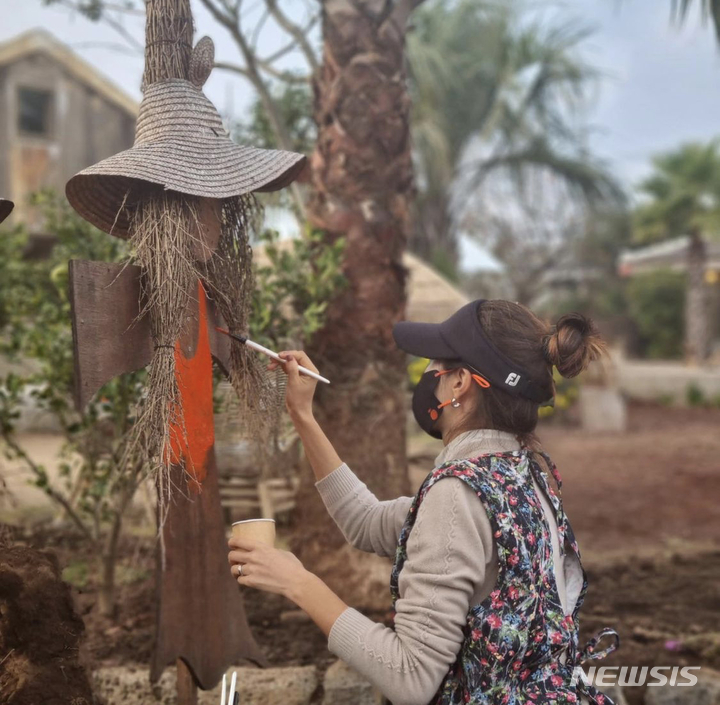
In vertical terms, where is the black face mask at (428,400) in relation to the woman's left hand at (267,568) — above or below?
above

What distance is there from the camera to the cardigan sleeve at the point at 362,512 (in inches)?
90.0

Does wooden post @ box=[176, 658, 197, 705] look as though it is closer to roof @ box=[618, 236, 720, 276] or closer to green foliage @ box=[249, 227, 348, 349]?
green foliage @ box=[249, 227, 348, 349]

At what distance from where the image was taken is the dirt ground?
11.6 ft

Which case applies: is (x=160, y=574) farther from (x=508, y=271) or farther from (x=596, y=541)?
(x=508, y=271)

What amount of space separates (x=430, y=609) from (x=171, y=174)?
1.25 meters

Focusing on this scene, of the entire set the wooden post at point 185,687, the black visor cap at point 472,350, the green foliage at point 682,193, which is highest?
the green foliage at point 682,193

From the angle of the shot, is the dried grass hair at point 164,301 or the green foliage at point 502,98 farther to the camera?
the green foliage at point 502,98

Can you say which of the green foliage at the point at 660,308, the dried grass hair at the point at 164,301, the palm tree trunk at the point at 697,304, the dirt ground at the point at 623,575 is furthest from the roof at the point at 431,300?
the green foliage at the point at 660,308

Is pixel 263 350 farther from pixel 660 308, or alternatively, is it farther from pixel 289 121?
pixel 660 308

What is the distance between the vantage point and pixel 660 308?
23.2 metres

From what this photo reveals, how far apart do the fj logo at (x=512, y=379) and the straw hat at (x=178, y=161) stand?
88 centimetres

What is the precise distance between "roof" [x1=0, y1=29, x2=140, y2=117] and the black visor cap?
12739 mm

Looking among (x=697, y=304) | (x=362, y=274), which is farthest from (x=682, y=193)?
(x=362, y=274)

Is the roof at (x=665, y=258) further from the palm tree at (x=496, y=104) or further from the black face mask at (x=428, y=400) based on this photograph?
the black face mask at (x=428, y=400)
